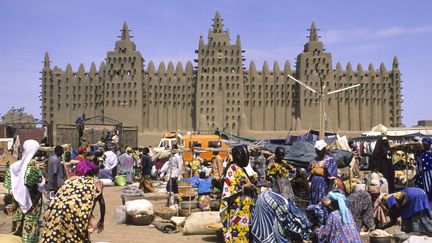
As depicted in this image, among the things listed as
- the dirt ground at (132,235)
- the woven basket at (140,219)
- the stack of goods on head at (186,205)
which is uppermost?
the stack of goods on head at (186,205)

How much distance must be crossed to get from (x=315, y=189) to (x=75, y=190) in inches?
152

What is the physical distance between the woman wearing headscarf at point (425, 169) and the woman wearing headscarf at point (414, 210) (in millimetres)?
719

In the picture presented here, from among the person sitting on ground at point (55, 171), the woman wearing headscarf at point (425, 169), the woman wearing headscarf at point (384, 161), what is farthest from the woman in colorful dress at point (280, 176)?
the woman wearing headscarf at point (384, 161)

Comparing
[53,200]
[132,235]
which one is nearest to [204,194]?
[132,235]

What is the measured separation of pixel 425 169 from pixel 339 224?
2.94 meters

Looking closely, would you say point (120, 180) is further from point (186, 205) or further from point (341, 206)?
point (341, 206)

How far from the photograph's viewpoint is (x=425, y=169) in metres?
7.71

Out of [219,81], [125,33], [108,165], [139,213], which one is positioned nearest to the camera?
[139,213]

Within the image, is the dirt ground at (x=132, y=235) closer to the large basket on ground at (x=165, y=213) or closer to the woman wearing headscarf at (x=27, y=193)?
the large basket on ground at (x=165, y=213)

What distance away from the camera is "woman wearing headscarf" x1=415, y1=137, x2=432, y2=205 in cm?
758

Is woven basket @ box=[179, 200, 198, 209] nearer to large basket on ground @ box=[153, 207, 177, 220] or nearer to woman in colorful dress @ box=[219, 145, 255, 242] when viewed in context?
large basket on ground @ box=[153, 207, 177, 220]

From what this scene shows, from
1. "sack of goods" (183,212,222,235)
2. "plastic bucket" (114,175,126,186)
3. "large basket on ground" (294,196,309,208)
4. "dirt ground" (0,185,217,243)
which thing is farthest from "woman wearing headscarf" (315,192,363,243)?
"plastic bucket" (114,175,126,186)

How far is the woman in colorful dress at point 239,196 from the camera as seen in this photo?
568 cm

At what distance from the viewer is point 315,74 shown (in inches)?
1730
